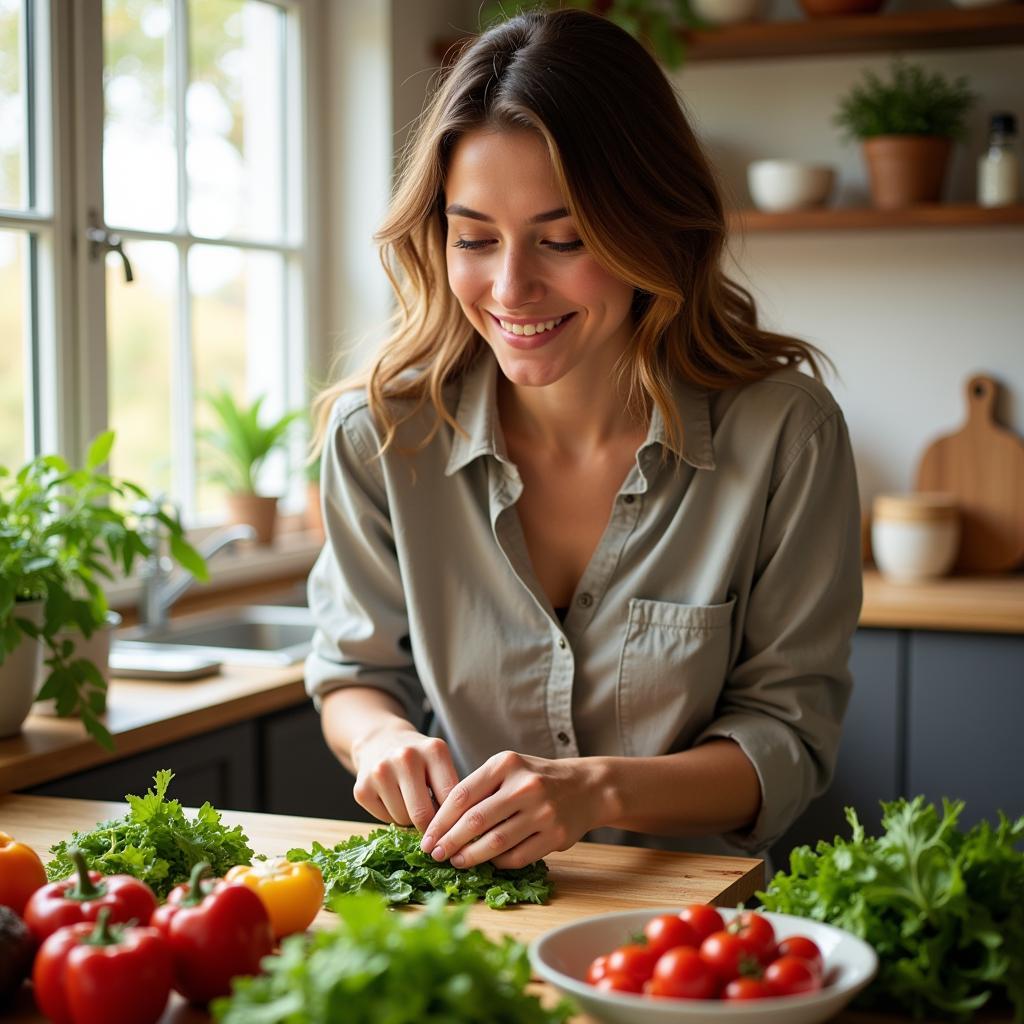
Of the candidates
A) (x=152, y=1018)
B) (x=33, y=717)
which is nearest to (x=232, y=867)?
(x=152, y=1018)

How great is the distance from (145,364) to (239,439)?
0.27 meters

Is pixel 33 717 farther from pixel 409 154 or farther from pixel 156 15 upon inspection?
pixel 156 15

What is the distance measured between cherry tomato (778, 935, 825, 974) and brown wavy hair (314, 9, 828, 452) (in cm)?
84

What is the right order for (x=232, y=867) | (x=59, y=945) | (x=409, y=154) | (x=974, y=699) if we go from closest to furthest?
(x=59, y=945)
(x=232, y=867)
(x=409, y=154)
(x=974, y=699)

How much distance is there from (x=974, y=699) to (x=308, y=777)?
1427 mm

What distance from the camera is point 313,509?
147 inches

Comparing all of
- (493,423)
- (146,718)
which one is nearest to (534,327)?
(493,423)

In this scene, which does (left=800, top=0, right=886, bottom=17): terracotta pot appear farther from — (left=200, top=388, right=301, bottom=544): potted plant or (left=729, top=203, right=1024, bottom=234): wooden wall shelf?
(left=200, top=388, right=301, bottom=544): potted plant

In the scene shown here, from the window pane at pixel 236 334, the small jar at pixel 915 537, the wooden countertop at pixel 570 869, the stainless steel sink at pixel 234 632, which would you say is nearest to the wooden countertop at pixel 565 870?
the wooden countertop at pixel 570 869

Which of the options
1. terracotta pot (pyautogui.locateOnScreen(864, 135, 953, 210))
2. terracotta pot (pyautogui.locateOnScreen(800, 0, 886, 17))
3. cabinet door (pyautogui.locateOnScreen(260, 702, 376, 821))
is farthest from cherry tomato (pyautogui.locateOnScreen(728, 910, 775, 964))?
terracotta pot (pyautogui.locateOnScreen(800, 0, 886, 17))

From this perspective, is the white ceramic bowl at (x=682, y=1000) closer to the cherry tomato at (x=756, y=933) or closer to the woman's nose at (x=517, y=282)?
the cherry tomato at (x=756, y=933)

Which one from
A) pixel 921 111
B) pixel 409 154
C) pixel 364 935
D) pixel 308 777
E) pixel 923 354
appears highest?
pixel 921 111

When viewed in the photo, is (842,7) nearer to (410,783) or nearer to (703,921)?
(410,783)

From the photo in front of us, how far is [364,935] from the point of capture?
923 millimetres
